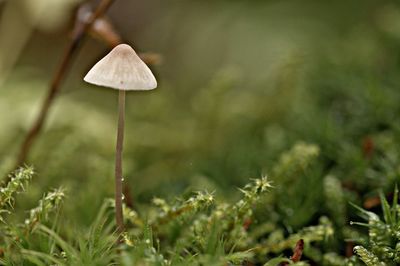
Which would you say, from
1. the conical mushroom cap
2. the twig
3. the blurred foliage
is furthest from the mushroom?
the twig

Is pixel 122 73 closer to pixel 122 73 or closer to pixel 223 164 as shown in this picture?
pixel 122 73

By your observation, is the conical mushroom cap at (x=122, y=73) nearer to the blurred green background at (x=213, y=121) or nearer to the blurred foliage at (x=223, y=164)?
the blurred foliage at (x=223, y=164)

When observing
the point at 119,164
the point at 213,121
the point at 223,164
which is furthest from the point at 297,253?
the point at 213,121

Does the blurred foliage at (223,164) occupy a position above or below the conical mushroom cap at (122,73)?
below

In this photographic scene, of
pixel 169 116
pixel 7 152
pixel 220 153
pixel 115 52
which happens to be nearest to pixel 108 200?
pixel 115 52

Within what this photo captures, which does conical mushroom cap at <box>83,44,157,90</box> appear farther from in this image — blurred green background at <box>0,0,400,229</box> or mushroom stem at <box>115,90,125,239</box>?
blurred green background at <box>0,0,400,229</box>

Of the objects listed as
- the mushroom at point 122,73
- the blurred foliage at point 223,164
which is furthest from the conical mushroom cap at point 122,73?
the blurred foliage at point 223,164

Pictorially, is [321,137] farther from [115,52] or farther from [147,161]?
[115,52]
